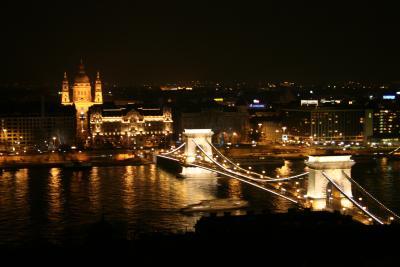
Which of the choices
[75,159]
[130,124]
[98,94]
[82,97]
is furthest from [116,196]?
[98,94]

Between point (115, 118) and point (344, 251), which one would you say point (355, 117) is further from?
point (344, 251)

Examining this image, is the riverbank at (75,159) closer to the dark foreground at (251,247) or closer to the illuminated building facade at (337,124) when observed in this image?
the illuminated building facade at (337,124)

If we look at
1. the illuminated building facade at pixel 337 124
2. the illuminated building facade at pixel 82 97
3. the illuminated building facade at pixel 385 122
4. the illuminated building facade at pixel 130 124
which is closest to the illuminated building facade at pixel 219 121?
the illuminated building facade at pixel 130 124

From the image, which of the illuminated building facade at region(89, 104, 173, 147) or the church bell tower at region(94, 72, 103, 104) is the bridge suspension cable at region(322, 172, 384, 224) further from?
the church bell tower at region(94, 72, 103, 104)

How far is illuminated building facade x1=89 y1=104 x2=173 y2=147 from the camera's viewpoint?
2927cm

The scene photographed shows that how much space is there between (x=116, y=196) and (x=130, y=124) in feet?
48.9

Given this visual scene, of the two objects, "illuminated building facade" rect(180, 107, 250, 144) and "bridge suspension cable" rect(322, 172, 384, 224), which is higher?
"illuminated building facade" rect(180, 107, 250, 144)

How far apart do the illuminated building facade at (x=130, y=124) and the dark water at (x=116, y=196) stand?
28.0 ft

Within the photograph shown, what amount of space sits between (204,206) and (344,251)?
6646 millimetres

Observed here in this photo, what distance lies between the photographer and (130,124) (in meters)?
29.5

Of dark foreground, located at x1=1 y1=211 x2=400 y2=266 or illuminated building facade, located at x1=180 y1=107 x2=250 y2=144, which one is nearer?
dark foreground, located at x1=1 y1=211 x2=400 y2=266

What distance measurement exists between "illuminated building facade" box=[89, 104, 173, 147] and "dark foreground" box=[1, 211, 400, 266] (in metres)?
20.6

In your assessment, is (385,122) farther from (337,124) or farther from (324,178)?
(324,178)

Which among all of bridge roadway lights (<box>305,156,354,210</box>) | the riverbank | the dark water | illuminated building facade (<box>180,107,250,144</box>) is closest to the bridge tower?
the dark water
